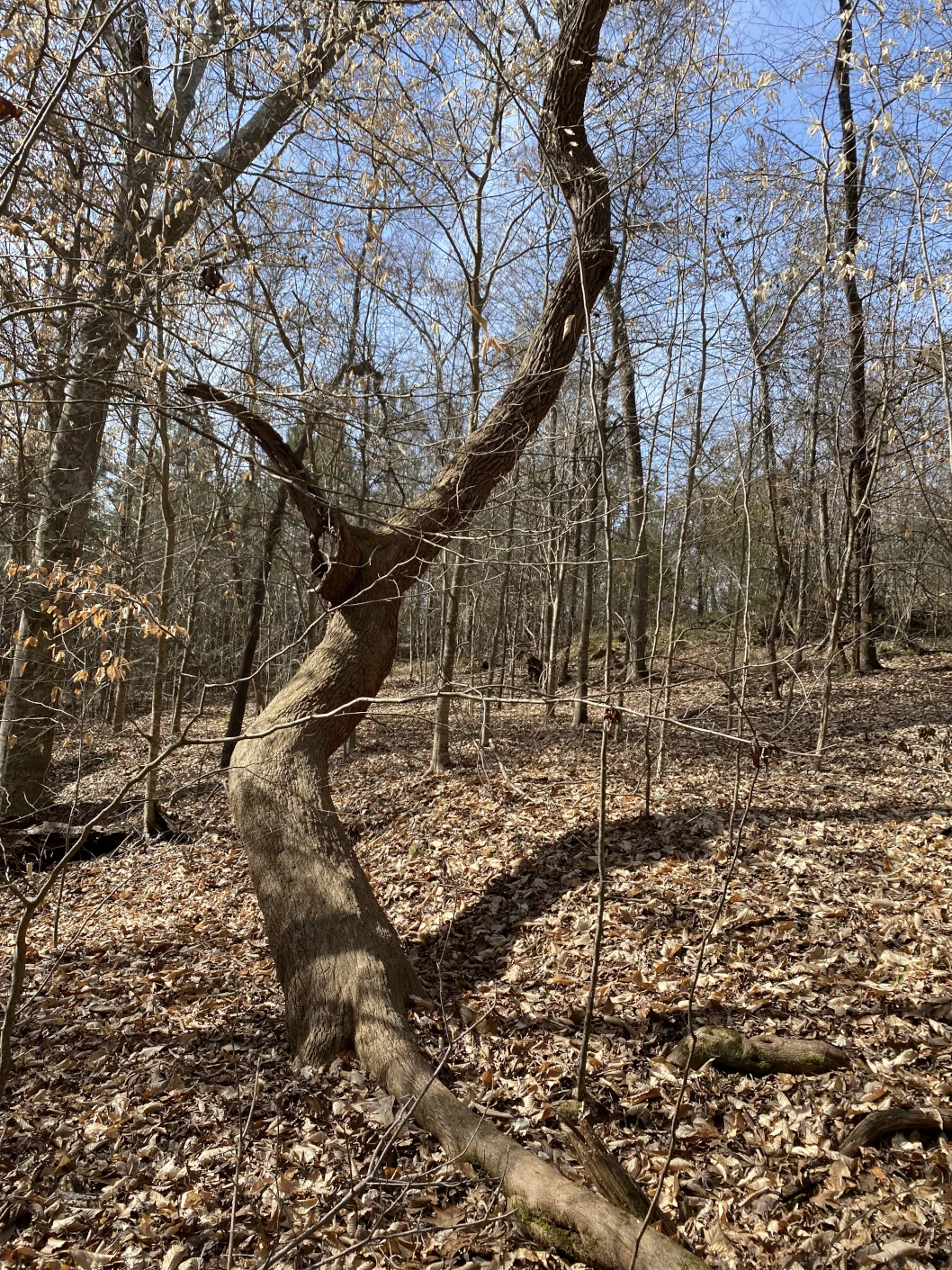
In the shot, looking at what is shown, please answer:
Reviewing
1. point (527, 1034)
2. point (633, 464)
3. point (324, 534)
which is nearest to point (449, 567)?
point (324, 534)

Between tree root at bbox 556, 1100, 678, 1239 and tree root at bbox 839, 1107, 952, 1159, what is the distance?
0.80 m

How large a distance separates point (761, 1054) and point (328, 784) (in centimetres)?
356

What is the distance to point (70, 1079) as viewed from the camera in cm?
406

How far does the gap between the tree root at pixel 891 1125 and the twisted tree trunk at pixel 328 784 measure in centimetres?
88

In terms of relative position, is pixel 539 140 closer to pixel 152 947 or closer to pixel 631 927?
pixel 631 927

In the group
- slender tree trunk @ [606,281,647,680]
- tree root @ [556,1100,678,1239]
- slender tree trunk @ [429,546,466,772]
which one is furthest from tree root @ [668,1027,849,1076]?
slender tree trunk @ [606,281,647,680]

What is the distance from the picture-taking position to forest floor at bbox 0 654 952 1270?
283 centimetres

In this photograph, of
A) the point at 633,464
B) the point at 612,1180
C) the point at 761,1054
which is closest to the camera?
the point at 612,1180

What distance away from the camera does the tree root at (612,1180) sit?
2.72 m

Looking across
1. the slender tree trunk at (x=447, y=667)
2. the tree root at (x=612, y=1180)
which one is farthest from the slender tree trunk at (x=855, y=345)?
the tree root at (x=612, y=1180)

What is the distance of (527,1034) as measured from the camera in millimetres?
4012

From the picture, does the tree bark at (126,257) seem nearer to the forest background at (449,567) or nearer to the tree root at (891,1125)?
the forest background at (449,567)

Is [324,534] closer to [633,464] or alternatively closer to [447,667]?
[447,667]

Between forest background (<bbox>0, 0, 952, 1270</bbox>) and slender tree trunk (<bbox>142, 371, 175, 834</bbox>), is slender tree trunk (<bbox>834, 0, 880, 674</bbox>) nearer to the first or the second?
forest background (<bbox>0, 0, 952, 1270</bbox>)
